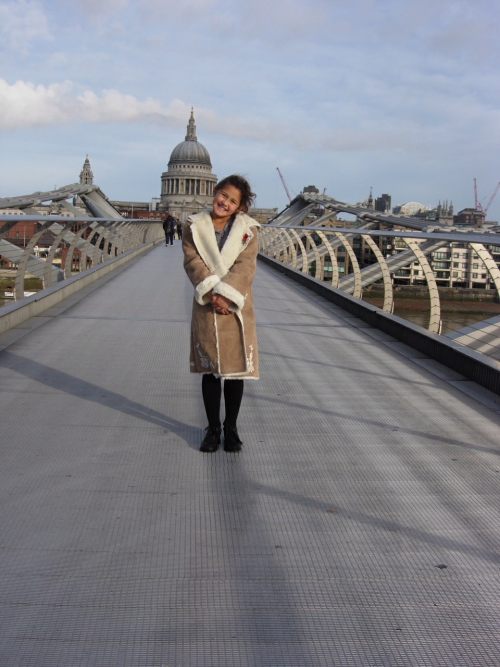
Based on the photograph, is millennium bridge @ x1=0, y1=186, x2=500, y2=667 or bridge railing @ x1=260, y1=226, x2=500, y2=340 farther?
bridge railing @ x1=260, y1=226, x2=500, y2=340

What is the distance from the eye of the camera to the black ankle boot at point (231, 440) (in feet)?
12.4

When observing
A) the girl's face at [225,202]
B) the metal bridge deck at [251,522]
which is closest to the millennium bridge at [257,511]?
the metal bridge deck at [251,522]

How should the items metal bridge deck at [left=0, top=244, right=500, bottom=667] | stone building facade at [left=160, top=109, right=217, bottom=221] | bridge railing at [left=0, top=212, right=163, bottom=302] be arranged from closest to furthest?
metal bridge deck at [left=0, top=244, right=500, bottom=667] < bridge railing at [left=0, top=212, right=163, bottom=302] < stone building facade at [left=160, top=109, right=217, bottom=221]

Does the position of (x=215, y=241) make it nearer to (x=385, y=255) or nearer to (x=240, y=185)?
(x=240, y=185)

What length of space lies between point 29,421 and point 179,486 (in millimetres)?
1213

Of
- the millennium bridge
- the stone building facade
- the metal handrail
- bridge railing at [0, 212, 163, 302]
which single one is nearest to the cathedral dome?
the stone building facade

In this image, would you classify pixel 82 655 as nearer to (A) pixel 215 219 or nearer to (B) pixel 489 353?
(A) pixel 215 219

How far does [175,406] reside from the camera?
4566 millimetres

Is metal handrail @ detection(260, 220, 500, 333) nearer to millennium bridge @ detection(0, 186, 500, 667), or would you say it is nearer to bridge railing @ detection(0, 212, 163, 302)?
millennium bridge @ detection(0, 186, 500, 667)

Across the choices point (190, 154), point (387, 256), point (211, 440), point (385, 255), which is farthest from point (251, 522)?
point (190, 154)

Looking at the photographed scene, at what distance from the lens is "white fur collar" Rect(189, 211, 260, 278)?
3711 mm

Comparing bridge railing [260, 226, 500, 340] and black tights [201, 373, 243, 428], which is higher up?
bridge railing [260, 226, 500, 340]

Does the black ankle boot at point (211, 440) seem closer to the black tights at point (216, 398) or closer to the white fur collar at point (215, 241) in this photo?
the black tights at point (216, 398)

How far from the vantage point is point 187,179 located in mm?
131875
